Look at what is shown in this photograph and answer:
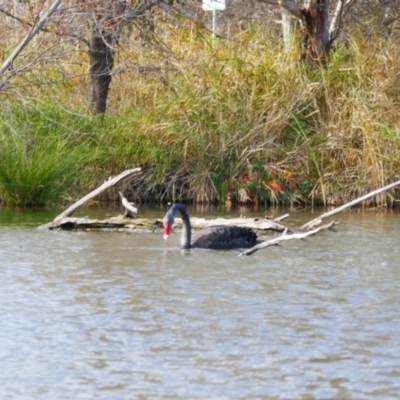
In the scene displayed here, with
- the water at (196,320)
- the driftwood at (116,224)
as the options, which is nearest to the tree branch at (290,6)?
the driftwood at (116,224)

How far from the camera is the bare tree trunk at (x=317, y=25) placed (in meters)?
19.4

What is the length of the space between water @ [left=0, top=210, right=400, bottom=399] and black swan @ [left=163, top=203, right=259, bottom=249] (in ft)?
0.63

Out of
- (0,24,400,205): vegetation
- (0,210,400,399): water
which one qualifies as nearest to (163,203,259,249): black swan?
(0,210,400,399): water

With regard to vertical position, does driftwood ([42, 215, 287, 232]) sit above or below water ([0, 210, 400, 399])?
above

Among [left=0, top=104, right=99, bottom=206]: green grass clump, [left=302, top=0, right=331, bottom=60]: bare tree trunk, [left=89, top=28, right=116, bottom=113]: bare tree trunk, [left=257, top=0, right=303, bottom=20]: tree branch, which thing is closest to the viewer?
[left=0, top=104, right=99, bottom=206]: green grass clump

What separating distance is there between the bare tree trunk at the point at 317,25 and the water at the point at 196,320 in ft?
23.7

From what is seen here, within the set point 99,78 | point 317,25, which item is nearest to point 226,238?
point 99,78

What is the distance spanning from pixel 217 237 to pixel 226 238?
123 mm

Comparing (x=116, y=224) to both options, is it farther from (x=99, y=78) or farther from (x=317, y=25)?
(x=317, y=25)

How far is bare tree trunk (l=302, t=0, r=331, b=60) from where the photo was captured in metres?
19.4

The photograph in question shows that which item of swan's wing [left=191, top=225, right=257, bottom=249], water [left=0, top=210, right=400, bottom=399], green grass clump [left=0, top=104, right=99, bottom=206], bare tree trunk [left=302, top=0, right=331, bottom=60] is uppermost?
bare tree trunk [left=302, top=0, right=331, bottom=60]

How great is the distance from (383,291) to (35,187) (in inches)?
309

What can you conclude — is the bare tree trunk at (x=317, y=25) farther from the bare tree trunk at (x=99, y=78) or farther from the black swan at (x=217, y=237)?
the black swan at (x=217, y=237)

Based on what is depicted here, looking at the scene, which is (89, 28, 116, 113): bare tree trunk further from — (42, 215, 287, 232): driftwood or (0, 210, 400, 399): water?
(0, 210, 400, 399): water
